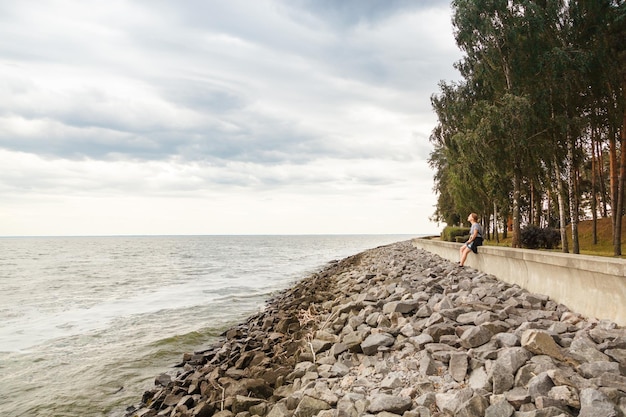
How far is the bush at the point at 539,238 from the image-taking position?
23.6 metres

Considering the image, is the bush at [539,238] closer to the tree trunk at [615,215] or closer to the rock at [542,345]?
the tree trunk at [615,215]

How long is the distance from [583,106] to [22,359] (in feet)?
77.3

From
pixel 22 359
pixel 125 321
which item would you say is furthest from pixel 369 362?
pixel 125 321

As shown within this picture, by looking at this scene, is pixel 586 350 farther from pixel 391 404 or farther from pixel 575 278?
pixel 575 278

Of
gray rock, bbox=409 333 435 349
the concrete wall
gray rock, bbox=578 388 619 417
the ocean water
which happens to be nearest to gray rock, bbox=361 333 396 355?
gray rock, bbox=409 333 435 349

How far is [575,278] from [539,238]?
18.6m

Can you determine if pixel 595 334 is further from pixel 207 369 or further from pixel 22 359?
pixel 22 359

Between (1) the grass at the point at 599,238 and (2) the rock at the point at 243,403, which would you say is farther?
(1) the grass at the point at 599,238

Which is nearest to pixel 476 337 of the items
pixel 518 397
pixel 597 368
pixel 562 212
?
pixel 597 368

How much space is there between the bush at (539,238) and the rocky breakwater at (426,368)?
16.6 metres

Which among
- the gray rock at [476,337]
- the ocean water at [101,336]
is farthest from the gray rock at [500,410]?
the ocean water at [101,336]

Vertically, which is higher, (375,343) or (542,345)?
(542,345)

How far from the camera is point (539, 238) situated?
2356cm

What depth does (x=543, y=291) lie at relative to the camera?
27.6 ft
